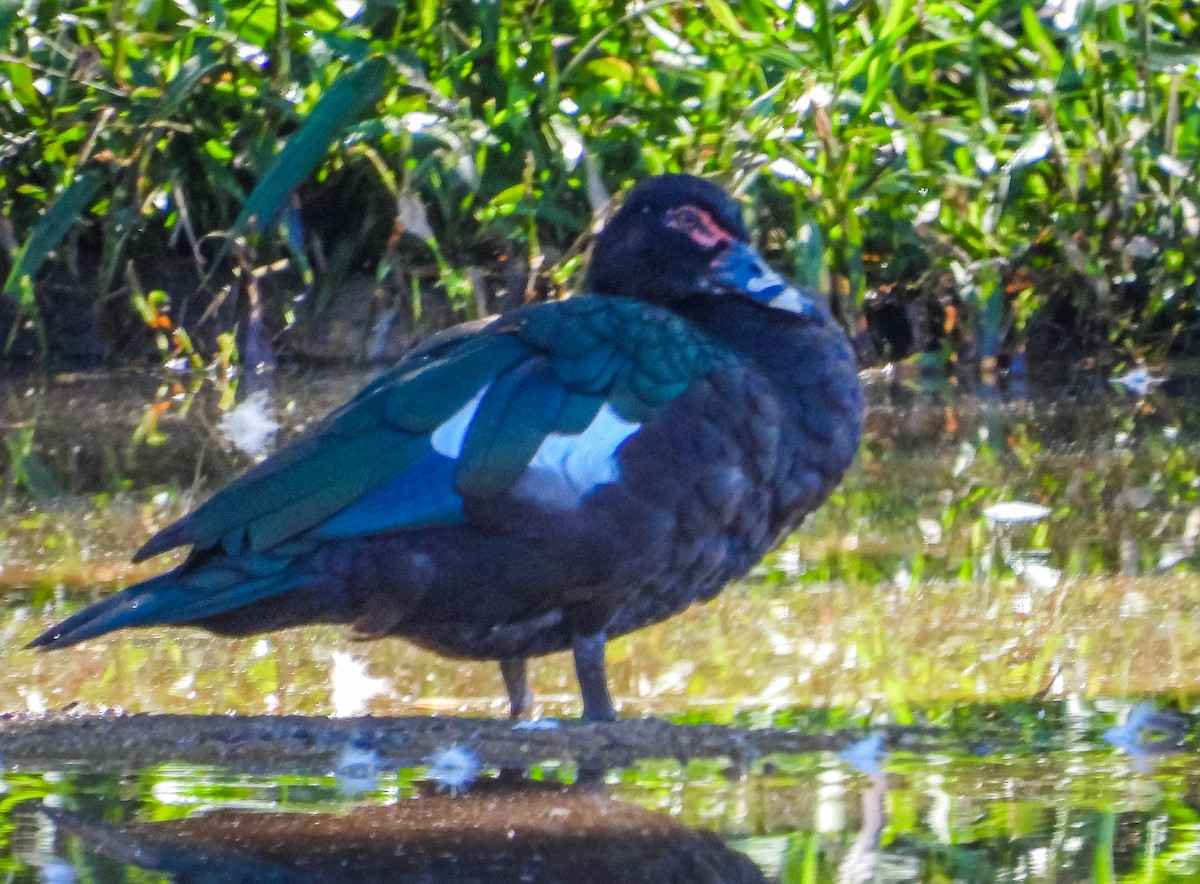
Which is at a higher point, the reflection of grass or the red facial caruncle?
the red facial caruncle

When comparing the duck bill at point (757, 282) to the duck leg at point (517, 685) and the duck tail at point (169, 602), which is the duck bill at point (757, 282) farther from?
the duck tail at point (169, 602)

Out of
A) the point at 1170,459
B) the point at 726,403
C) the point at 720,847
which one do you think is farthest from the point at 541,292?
the point at 720,847

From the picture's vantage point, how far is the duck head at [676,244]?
299 cm

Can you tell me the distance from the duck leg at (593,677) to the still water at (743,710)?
124 mm

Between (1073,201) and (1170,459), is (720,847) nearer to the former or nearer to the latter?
(1170,459)

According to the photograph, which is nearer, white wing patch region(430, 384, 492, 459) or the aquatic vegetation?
the aquatic vegetation

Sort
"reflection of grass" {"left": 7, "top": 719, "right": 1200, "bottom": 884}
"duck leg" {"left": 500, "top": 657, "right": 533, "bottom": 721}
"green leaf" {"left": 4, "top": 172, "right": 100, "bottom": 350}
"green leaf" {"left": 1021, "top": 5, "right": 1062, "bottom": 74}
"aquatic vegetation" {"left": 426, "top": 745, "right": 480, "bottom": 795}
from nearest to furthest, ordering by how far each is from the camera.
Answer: "reflection of grass" {"left": 7, "top": 719, "right": 1200, "bottom": 884}, "aquatic vegetation" {"left": 426, "top": 745, "right": 480, "bottom": 795}, "duck leg" {"left": 500, "top": 657, "right": 533, "bottom": 721}, "green leaf" {"left": 1021, "top": 5, "right": 1062, "bottom": 74}, "green leaf" {"left": 4, "top": 172, "right": 100, "bottom": 350}

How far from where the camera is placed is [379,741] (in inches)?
86.6

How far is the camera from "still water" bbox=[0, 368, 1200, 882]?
1.80m

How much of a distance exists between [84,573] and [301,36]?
7.60 feet

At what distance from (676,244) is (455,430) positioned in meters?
0.66

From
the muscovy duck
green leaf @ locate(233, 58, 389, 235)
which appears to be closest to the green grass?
green leaf @ locate(233, 58, 389, 235)

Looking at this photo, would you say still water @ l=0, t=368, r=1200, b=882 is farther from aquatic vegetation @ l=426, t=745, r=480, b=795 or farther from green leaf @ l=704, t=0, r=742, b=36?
green leaf @ l=704, t=0, r=742, b=36

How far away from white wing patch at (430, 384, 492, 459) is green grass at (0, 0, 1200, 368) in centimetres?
226
